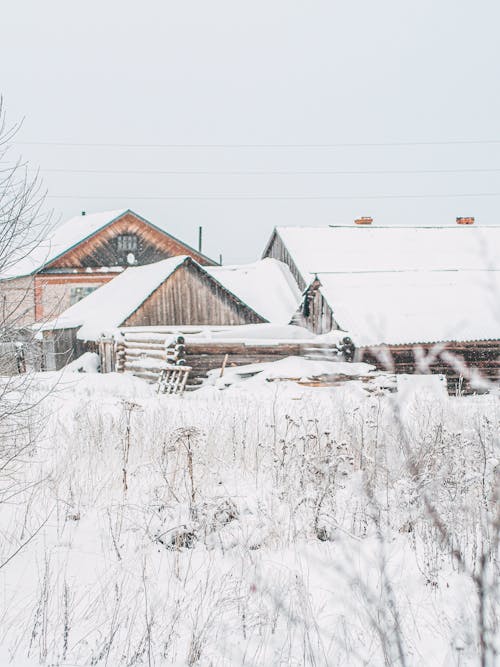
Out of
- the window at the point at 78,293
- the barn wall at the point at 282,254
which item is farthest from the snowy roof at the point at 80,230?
the barn wall at the point at 282,254

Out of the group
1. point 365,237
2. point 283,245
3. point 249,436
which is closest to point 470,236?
point 365,237

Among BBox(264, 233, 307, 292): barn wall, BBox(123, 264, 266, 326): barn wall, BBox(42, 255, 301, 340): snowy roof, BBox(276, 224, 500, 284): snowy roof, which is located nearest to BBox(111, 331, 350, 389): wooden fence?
BBox(123, 264, 266, 326): barn wall

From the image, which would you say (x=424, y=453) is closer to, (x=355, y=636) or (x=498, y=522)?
(x=355, y=636)

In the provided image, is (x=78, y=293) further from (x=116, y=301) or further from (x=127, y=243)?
(x=116, y=301)

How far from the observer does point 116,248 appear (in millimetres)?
30891

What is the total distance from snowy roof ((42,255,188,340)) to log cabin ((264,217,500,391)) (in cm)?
544

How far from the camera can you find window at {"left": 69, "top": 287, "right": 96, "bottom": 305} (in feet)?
96.2

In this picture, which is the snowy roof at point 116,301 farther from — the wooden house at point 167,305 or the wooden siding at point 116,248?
the wooden siding at point 116,248

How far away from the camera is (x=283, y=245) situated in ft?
92.1

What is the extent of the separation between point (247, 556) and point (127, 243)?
93.8 feet

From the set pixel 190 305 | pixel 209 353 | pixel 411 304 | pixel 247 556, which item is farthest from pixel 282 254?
pixel 247 556

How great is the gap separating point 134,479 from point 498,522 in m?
4.57

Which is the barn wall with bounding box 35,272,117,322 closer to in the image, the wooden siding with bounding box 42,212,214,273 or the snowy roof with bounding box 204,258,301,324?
the wooden siding with bounding box 42,212,214,273

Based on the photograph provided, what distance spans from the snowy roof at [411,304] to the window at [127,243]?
47.2 ft
